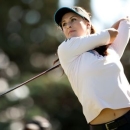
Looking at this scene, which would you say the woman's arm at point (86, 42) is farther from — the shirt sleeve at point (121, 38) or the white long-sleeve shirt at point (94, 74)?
the shirt sleeve at point (121, 38)

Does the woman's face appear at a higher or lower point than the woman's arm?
higher

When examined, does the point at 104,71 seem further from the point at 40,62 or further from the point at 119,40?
the point at 40,62

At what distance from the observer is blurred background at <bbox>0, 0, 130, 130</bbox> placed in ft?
45.6

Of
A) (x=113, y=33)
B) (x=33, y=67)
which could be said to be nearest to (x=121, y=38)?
(x=113, y=33)

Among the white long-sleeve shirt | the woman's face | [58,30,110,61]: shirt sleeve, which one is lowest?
the white long-sleeve shirt

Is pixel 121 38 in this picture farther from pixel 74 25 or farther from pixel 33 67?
pixel 33 67

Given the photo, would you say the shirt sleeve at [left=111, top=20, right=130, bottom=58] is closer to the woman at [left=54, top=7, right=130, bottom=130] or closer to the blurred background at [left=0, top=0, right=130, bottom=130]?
the woman at [left=54, top=7, right=130, bottom=130]

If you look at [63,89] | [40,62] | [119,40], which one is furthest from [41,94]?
[119,40]

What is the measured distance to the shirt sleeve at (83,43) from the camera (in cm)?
421

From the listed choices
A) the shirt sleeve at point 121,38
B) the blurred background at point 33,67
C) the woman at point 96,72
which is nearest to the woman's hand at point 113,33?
the woman at point 96,72

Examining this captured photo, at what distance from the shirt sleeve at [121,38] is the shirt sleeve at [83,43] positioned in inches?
6.7

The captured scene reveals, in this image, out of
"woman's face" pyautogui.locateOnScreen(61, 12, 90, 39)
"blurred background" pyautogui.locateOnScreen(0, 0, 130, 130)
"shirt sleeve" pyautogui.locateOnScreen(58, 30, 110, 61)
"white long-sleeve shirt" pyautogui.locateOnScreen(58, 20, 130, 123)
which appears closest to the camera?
"white long-sleeve shirt" pyautogui.locateOnScreen(58, 20, 130, 123)

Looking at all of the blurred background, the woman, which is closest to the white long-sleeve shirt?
the woman

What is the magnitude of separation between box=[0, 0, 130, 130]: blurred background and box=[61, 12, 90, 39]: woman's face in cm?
862
